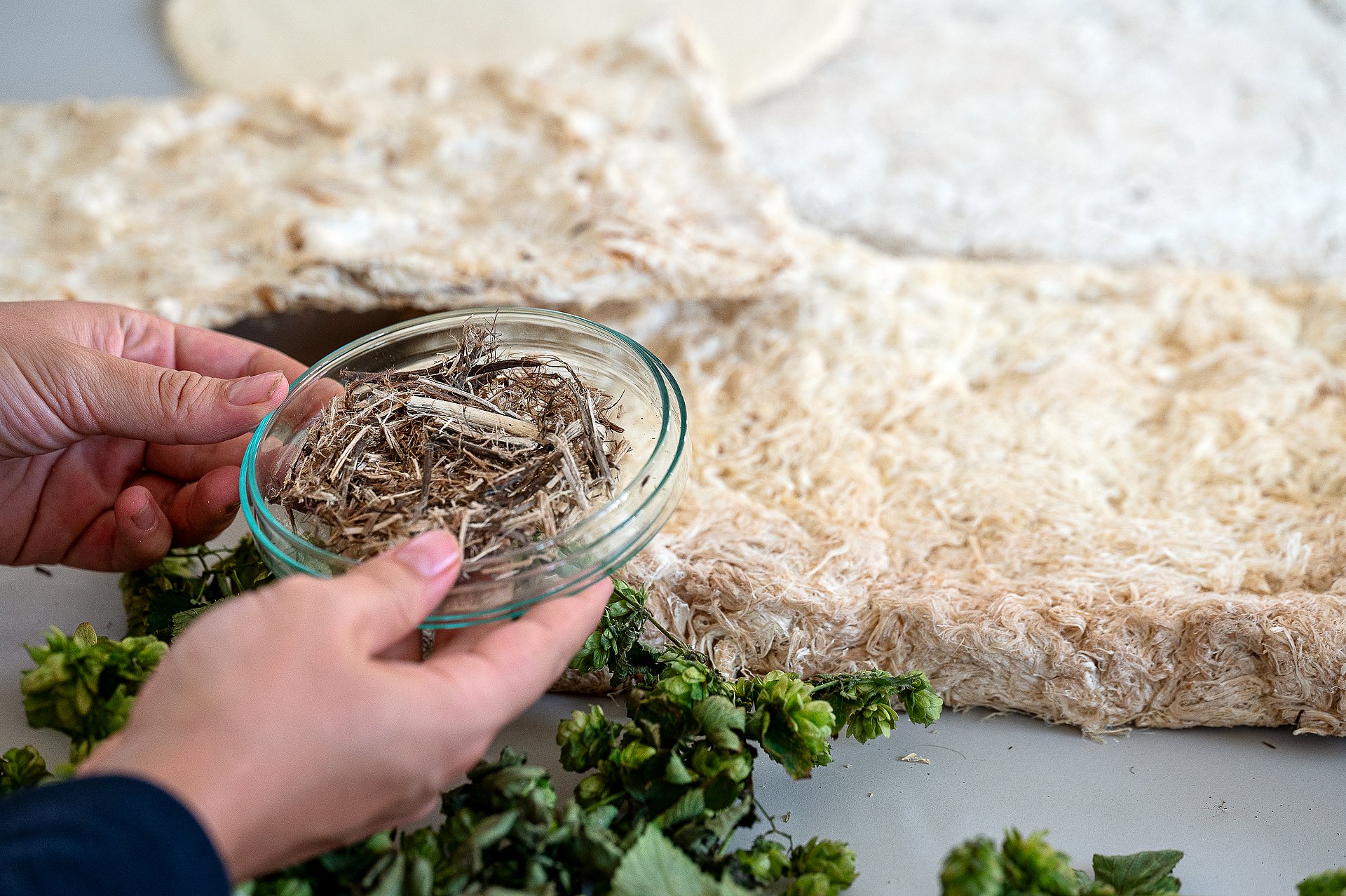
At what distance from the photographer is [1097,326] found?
1865mm

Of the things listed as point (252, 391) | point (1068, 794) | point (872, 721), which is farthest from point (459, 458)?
point (1068, 794)

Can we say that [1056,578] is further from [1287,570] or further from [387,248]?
[387,248]

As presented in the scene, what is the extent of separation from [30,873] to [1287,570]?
151cm

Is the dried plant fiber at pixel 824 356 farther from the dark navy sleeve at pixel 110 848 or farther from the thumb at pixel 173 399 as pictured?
→ the dark navy sleeve at pixel 110 848

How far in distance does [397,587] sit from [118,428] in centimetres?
58

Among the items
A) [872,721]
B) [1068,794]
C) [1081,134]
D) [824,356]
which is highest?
[1081,134]

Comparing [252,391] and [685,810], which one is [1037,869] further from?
[252,391]

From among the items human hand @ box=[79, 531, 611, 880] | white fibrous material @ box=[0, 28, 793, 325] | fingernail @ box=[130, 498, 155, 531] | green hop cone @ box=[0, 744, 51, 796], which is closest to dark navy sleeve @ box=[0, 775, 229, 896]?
human hand @ box=[79, 531, 611, 880]

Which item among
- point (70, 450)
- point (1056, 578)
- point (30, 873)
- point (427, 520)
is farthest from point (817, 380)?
point (30, 873)

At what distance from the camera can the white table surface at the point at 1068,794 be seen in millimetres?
1188

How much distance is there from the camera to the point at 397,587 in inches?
35.6

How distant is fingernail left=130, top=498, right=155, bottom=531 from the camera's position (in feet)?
4.40

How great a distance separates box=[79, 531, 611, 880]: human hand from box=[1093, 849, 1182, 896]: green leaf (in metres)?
0.69

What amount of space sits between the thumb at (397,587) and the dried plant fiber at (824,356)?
0.46 m
